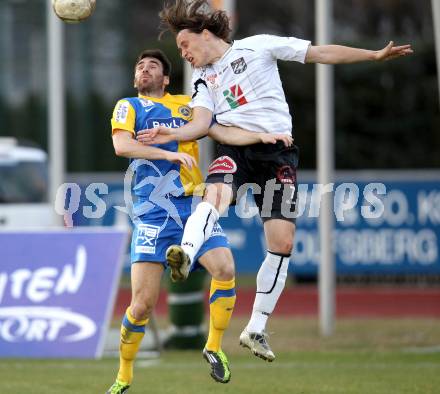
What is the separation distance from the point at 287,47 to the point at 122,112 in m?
1.29

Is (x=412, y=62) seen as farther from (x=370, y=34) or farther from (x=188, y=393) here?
(x=188, y=393)

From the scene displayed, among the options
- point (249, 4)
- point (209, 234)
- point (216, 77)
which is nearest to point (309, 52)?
point (216, 77)

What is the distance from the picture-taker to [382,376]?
36.3 feet

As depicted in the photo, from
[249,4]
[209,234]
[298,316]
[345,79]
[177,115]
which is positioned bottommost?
[298,316]

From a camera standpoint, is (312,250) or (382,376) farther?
(312,250)

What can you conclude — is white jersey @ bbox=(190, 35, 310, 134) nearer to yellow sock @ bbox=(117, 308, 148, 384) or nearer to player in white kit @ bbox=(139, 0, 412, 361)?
player in white kit @ bbox=(139, 0, 412, 361)

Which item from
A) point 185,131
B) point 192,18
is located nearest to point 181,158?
point 185,131

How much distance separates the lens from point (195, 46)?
8922 millimetres

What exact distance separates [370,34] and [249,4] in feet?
15.7

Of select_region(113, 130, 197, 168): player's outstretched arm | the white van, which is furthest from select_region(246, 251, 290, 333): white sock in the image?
the white van

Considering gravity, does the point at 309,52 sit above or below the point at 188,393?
above

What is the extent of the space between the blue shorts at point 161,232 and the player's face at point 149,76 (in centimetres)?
85

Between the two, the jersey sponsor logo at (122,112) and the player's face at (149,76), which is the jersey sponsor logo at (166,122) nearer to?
the jersey sponsor logo at (122,112)

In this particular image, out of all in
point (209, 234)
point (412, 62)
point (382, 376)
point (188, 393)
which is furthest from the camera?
point (412, 62)
